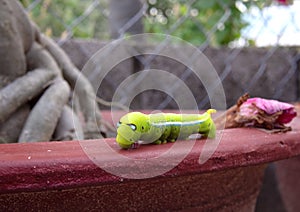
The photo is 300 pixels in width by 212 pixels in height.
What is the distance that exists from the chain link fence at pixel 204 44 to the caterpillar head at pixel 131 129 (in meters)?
0.75

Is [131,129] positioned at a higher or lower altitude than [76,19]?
higher

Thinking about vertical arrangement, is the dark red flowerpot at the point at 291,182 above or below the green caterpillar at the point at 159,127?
below

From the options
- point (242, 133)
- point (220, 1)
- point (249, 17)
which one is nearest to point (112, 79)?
point (220, 1)

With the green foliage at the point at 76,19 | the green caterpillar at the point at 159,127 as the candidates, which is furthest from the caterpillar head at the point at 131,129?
the green foliage at the point at 76,19

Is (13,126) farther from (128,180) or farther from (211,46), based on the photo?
(211,46)

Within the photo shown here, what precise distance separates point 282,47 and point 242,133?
1184 mm

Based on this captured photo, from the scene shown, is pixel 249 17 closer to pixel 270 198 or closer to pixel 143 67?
pixel 143 67

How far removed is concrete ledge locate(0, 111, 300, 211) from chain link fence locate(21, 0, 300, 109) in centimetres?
65

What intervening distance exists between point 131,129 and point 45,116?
0.78 feet

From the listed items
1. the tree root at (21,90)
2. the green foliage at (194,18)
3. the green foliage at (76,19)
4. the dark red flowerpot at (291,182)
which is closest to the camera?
the tree root at (21,90)

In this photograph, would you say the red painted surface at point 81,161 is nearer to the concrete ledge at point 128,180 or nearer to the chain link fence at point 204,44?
the concrete ledge at point 128,180

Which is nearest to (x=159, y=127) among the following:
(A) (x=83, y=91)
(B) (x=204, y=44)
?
(A) (x=83, y=91)

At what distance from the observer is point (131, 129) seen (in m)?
0.40

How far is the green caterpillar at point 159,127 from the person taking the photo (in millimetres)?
405
